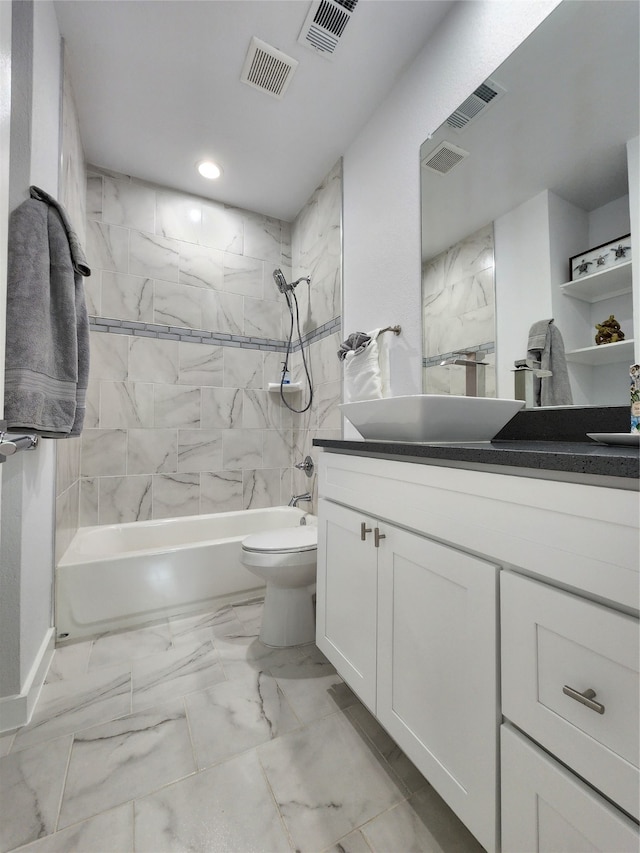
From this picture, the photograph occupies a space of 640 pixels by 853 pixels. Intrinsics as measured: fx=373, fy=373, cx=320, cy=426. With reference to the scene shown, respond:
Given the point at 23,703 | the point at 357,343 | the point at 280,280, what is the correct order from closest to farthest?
the point at 23,703 → the point at 357,343 → the point at 280,280

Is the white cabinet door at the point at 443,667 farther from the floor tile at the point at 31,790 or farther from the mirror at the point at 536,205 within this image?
the floor tile at the point at 31,790

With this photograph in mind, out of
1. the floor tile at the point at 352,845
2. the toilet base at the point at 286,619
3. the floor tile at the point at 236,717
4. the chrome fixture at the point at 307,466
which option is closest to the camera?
the floor tile at the point at 352,845

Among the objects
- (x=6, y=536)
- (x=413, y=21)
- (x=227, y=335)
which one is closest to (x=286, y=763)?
(x=6, y=536)

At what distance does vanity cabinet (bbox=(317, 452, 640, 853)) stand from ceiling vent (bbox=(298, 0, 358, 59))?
6.00 feet

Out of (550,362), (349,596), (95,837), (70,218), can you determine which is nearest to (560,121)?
(550,362)

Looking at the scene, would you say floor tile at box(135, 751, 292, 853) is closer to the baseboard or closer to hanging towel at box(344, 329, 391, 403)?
the baseboard

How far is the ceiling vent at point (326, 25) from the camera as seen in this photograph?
1476mm

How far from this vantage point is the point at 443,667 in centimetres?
79

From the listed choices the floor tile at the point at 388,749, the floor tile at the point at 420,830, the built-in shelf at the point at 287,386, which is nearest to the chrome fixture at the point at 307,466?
the built-in shelf at the point at 287,386

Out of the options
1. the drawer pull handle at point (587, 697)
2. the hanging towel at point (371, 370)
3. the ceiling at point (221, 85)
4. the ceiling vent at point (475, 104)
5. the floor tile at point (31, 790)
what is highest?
the ceiling at point (221, 85)

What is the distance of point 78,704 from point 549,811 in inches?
57.0

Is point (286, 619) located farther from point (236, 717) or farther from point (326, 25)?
point (326, 25)

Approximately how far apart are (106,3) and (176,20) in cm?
27

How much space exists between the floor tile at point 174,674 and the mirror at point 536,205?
1463mm
